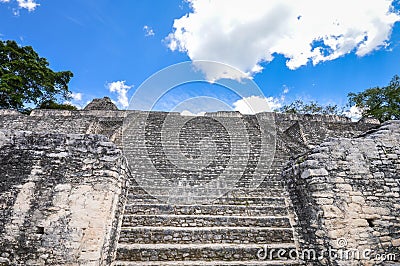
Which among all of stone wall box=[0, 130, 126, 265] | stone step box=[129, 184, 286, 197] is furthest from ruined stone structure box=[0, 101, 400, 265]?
stone step box=[129, 184, 286, 197]

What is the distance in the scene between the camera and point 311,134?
35.8 ft

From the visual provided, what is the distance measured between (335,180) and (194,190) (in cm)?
313

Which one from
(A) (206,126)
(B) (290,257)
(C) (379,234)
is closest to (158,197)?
(B) (290,257)

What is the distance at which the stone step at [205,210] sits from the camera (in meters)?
4.78

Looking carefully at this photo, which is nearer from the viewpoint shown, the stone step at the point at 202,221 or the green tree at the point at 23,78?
the stone step at the point at 202,221

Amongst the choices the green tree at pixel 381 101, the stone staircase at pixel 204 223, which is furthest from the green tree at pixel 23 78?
the green tree at pixel 381 101

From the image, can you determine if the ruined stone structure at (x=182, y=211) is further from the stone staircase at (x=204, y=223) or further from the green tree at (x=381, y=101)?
the green tree at (x=381, y=101)

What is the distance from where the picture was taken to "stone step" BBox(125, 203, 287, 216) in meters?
4.78

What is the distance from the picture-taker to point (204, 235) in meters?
4.21

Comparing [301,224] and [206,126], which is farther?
[206,126]

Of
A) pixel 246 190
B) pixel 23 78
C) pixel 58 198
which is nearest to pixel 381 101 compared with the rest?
pixel 246 190

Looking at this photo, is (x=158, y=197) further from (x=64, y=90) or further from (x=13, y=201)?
(x=64, y=90)

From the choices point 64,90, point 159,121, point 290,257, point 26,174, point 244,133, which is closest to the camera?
point 26,174

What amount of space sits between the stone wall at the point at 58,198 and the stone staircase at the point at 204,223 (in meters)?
0.63
